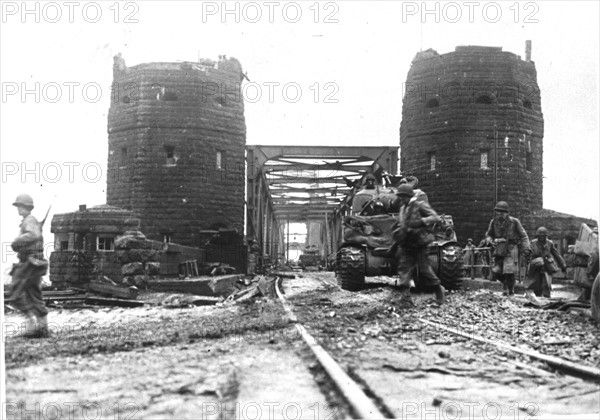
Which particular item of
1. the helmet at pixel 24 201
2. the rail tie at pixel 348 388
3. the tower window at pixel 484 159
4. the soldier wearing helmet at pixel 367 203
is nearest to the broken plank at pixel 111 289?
the soldier wearing helmet at pixel 367 203

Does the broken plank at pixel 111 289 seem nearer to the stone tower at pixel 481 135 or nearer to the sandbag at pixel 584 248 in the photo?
the sandbag at pixel 584 248

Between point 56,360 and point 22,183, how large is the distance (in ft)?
5.16

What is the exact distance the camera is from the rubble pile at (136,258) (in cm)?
1342

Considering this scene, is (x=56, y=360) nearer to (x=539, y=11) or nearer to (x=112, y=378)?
(x=112, y=378)

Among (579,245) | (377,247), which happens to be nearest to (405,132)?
(377,247)

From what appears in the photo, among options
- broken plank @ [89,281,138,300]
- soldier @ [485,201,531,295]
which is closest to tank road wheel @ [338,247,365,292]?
soldier @ [485,201,531,295]

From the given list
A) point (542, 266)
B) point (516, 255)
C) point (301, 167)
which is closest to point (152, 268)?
point (516, 255)

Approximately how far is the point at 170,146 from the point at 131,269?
12.4 m

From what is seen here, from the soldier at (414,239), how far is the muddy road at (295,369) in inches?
60.4

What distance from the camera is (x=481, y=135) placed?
26.5 meters

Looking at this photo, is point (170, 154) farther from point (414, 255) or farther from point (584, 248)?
point (584, 248)

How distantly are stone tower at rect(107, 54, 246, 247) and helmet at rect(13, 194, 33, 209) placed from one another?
1917 centimetres

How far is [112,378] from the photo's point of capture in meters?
4.42

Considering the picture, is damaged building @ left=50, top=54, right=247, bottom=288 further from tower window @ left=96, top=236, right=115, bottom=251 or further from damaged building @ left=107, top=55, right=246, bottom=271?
tower window @ left=96, top=236, right=115, bottom=251
